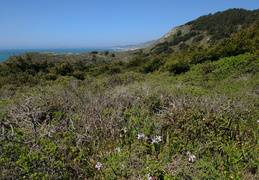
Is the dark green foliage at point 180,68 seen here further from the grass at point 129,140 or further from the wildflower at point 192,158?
the wildflower at point 192,158

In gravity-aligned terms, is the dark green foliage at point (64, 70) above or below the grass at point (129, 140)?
above

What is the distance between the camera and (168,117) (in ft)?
8.93

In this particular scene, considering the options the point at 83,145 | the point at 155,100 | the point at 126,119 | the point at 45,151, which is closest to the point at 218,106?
the point at 155,100

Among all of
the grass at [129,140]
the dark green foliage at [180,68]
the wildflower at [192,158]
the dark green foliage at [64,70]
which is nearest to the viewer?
the grass at [129,140]

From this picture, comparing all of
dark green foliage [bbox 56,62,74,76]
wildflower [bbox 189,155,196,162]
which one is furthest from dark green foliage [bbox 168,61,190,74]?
wildflower [bbox 189,155,196,162]

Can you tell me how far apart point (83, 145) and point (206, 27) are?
38.2 metres

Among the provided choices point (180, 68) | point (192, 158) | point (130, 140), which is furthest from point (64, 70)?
point (192, 158)

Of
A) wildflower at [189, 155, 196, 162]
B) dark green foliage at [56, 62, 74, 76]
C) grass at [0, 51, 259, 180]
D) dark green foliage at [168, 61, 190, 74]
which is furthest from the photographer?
dark green foliage at [56, 62, 74, 76]

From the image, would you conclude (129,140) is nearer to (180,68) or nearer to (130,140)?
(130,140)

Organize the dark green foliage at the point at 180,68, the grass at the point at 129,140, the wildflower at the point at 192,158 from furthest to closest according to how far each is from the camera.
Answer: the dark green foliage at the point at 180,68 → the wildflower at the point at 192,158 → the grass at the point at 129,140

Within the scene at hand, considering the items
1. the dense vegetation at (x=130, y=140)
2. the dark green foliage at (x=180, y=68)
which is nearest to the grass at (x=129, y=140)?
the dense vegetation at (x=130, y=140)

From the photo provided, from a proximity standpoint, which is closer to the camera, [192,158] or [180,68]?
[192,158]

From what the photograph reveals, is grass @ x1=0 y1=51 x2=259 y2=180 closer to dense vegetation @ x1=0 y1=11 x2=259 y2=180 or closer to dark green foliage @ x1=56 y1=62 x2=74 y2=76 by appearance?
dense vegetation @ x1=0 y1=11 x2=259 y2=180

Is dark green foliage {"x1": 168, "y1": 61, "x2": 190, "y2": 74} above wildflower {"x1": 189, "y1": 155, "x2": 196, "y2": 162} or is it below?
above
